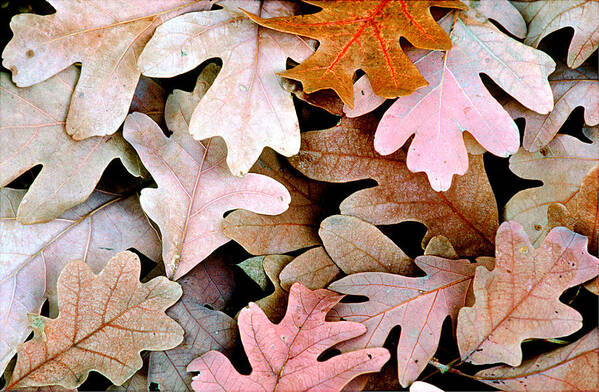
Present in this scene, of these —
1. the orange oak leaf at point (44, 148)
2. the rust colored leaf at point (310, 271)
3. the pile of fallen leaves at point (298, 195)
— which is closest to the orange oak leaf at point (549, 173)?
the pile of fallen leaves at point (298, 195)

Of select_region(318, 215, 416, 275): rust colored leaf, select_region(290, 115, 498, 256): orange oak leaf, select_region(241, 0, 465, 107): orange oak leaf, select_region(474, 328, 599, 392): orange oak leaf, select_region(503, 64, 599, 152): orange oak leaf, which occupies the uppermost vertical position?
select_region(241, 0, 465, 107): orange oak leaf

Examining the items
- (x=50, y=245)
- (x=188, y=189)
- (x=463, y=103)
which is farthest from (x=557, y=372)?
(x=50, y=245)

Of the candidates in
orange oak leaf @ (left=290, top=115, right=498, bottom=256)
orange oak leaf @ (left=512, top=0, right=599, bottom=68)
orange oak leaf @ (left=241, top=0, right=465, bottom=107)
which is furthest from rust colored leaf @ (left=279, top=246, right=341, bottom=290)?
orange oak leaf @ (left=512, top=0, right=599, bottom=68)

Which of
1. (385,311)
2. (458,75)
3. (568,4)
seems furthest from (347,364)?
(568,4)

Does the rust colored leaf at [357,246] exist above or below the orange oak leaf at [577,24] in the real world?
below

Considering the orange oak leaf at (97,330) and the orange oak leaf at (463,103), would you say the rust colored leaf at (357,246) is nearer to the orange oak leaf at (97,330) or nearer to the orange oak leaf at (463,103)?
the orange oak leaf at (463,103)

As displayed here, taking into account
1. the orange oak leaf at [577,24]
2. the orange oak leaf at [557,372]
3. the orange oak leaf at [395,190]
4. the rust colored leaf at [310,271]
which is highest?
the orange oak leaf at [577,24]

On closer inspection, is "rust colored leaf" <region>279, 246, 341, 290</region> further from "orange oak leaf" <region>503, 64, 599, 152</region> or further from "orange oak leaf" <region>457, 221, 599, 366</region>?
"orange oak leaf" <region>503, 64, 599, 152</region>
